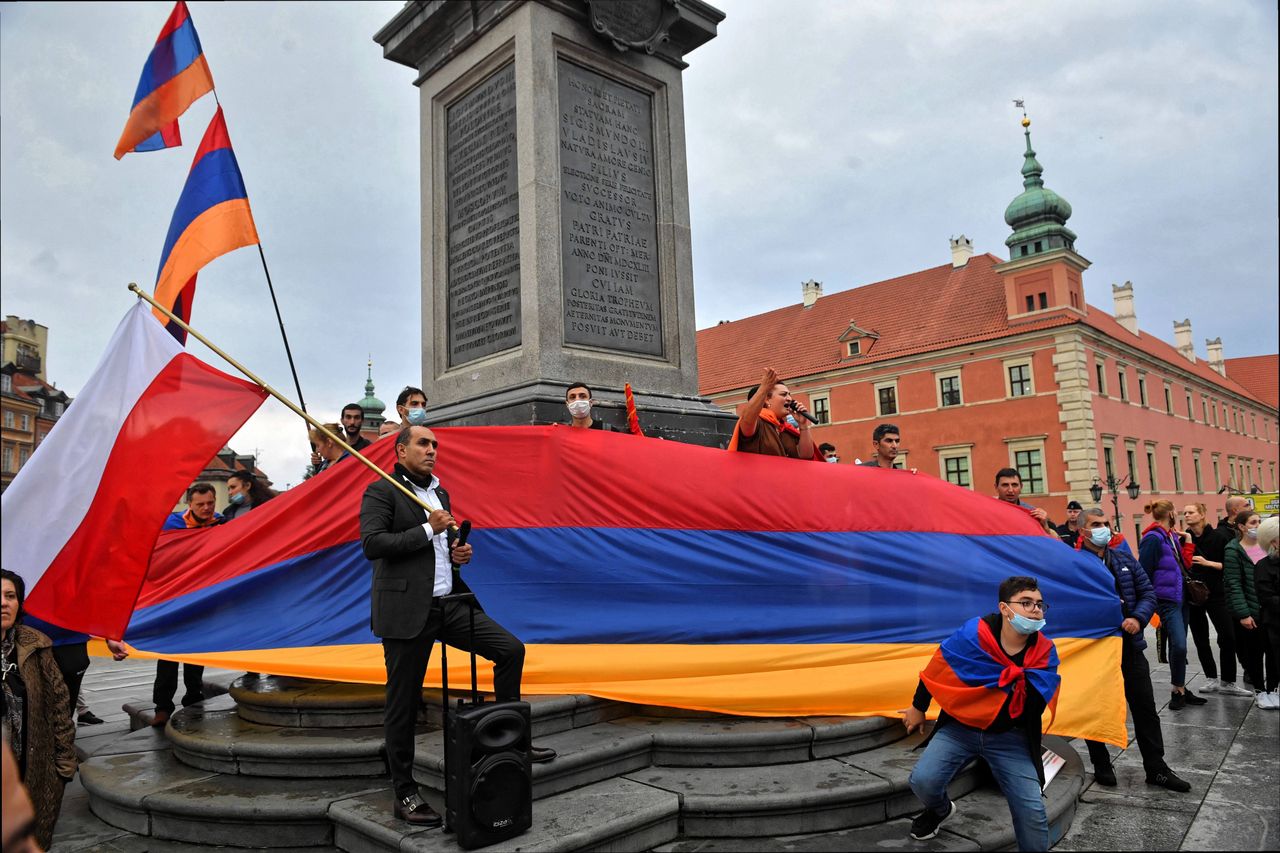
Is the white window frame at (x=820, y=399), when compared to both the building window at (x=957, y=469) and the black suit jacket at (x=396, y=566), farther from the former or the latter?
→ the black suit jacket at (x=396, y=566)

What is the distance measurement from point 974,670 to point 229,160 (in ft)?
18.5

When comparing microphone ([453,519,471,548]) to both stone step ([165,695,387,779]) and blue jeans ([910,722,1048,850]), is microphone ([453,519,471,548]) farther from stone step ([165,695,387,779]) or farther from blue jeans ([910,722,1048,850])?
blue jeans ([910,722,1048,850])

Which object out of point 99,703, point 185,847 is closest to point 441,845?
point 185,847

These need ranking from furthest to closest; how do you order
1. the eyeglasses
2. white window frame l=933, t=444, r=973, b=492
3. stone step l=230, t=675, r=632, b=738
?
white window frame l=933, t=444, r=973, b=492 < stone step l=230, t=675, r=632, b=738 < the eyeglasses

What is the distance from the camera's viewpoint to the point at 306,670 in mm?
4914

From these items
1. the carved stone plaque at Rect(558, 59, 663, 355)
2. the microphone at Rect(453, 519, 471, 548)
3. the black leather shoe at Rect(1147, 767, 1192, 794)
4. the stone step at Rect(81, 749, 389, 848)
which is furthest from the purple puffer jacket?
the stone step at Rect(81, 749, 389, 848)

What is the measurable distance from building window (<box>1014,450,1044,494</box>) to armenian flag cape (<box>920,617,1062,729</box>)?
35562 mm

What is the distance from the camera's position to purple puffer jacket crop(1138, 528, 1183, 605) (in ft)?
22.8

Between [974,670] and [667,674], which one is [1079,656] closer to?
[974,670]

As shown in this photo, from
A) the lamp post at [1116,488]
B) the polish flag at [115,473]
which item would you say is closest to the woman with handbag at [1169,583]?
the polish flag at [115,473]

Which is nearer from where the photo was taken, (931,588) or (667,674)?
(667,674)

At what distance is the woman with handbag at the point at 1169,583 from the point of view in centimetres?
696

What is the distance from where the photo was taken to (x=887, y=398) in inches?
1604

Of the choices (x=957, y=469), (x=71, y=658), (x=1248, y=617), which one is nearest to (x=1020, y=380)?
(x=957, y=469)
